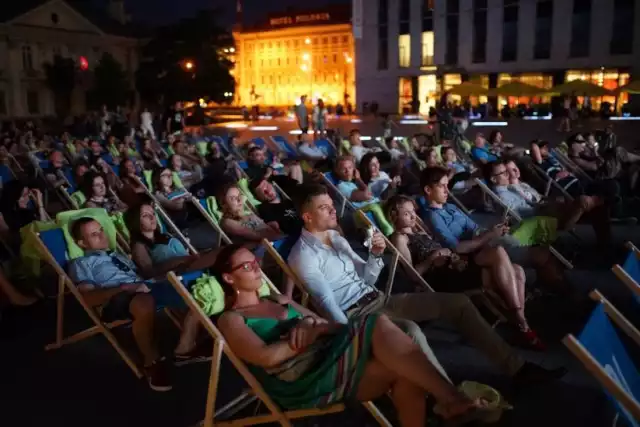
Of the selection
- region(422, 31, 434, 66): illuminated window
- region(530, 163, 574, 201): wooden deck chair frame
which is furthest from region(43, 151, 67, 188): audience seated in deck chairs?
region(422, 31, 434, 66): illuminated window

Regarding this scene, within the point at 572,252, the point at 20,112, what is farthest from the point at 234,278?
the point at 20,112

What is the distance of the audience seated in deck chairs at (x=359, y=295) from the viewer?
143 inches

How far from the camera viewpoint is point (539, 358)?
4449 millimetres

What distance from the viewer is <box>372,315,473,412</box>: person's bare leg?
2.75 m

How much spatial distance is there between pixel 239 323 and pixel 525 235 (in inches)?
121

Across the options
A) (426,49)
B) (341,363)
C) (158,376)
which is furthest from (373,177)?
(426,49)

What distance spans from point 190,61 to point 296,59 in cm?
4364

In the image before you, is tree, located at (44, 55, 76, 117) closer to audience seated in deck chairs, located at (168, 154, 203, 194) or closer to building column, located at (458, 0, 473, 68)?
building column, located at (458, 0, 473, 68)

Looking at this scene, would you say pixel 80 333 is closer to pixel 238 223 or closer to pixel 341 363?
pixel 238 223

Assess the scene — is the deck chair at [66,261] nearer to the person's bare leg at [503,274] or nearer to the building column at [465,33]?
the person's bare leg at [503,274]

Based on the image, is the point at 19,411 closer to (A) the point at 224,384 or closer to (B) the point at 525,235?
(A) the point at 224,384

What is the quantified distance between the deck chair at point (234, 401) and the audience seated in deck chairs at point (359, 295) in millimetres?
615

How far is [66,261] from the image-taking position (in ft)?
15.3

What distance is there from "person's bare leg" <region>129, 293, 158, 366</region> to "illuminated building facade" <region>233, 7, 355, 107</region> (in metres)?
76.3
